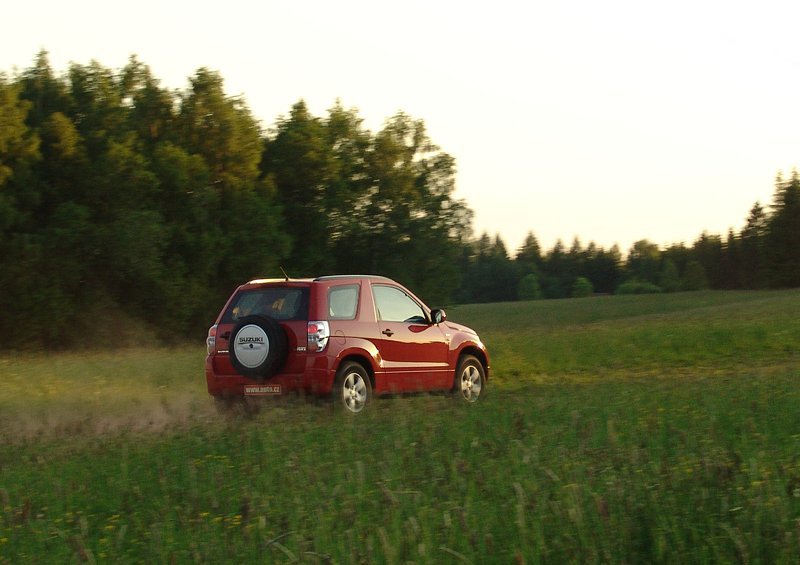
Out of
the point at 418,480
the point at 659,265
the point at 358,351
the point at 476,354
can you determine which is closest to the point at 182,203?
the point at 476,354

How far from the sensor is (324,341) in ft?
38.7

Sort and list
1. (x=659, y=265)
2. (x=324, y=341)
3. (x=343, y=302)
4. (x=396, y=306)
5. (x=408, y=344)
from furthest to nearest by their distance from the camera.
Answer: (x=659, y=265), (x=396, y=306), (x=408, y=344), (x=343, y=302), (x=324, y=341)

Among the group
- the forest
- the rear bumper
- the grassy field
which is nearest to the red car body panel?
the rear bumper

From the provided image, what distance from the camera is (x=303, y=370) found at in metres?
11.7

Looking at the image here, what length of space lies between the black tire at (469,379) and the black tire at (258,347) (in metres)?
3.32

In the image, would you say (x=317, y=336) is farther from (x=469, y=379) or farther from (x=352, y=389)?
(x=469, y=379)

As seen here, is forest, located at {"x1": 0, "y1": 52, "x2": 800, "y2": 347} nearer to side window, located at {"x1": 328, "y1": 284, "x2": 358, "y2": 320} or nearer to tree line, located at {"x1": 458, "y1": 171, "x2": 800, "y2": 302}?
side window, located at {"x1": 328, "y1": 284, "x2": 358, "y2": 320}

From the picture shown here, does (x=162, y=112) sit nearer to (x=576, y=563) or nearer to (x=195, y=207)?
(x=195, y=207)

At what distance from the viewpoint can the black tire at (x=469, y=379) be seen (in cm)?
1425

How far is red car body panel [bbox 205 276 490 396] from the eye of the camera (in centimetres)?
1175

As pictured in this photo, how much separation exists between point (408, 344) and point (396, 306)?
0.53 metres

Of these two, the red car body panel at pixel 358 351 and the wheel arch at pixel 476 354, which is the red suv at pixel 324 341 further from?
the wheel arch at pixel 476 354

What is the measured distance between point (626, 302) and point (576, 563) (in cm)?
7776

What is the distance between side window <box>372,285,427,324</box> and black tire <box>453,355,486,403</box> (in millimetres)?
1098
